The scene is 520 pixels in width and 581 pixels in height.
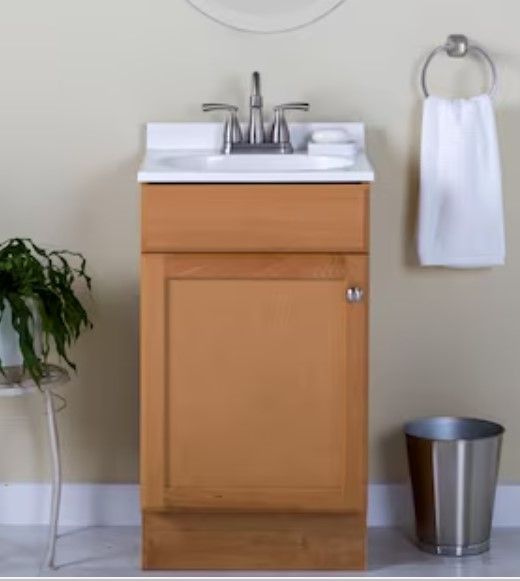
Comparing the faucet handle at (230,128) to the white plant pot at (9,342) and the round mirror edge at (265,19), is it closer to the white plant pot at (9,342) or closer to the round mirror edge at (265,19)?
the round mirror edge at (265,19)

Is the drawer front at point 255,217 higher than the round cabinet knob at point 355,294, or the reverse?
the drawer front at point 255,217

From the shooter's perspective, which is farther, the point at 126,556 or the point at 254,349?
the point at 126,556

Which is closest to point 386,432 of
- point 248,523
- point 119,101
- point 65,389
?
point 248,523

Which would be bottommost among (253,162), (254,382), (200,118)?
(254,382)

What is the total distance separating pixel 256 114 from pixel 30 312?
0.73 meters

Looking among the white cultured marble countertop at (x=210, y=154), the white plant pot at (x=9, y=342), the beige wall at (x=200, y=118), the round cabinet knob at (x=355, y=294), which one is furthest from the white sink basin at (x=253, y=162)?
the white plant pot at (x=9, y=342)

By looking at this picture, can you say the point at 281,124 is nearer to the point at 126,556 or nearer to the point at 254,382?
the point at 254,382

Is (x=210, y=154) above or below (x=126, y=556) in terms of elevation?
above

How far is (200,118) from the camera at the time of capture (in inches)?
148

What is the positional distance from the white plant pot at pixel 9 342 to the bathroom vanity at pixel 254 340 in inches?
10.7

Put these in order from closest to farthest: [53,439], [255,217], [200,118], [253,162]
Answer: [255,217] → [53,439] → [253,162] → [200,118]

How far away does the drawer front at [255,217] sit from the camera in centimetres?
335

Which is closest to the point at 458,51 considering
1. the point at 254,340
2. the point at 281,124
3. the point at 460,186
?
the point at 460,186

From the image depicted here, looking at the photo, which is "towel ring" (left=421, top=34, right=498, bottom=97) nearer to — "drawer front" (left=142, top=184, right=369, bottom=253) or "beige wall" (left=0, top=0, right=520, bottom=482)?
"beige wall" (left=0, top=0, right=520, bottom=482)
